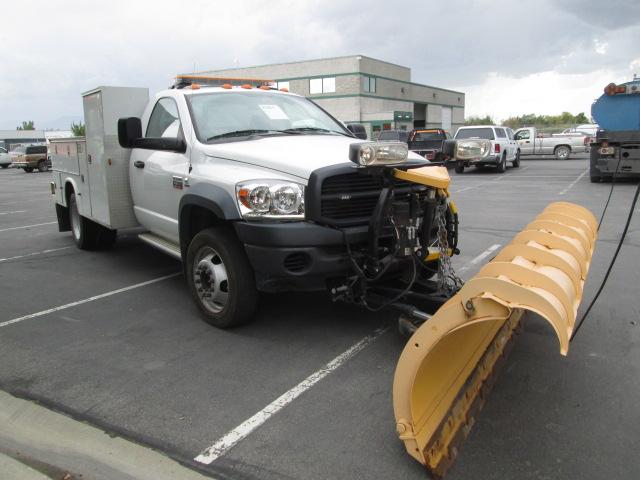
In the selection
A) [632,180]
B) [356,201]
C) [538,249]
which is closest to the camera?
[538,249]

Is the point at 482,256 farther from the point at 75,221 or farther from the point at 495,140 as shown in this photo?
the point at 495,140

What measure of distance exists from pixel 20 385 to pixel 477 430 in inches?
120

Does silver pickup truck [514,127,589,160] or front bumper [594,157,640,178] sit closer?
front bumper [594,157,640,178]

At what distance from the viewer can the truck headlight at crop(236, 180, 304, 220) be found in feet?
13.6

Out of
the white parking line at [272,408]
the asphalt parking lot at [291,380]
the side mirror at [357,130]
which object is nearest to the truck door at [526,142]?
the asphalt parking lot at [291,380]

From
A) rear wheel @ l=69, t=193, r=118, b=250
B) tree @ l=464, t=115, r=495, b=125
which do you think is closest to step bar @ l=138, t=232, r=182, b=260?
rear wheel @ l=69, t=193, r=118, b=250

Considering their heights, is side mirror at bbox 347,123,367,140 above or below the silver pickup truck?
above

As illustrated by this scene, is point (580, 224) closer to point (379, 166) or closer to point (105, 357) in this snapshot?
point (379, 166)

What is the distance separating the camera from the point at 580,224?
15.1 feet

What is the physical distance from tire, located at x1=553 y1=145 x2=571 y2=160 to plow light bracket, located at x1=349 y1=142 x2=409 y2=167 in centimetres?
3019

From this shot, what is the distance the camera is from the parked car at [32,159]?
34.2m

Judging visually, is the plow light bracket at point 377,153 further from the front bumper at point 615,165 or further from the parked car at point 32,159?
the parked car at point 32,159

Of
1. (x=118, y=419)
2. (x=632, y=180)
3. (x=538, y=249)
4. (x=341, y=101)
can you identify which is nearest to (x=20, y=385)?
(x=118, y=419)

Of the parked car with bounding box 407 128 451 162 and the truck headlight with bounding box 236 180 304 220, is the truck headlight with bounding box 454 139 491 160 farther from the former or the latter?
the parked car with bounding box 407 128 451 162
